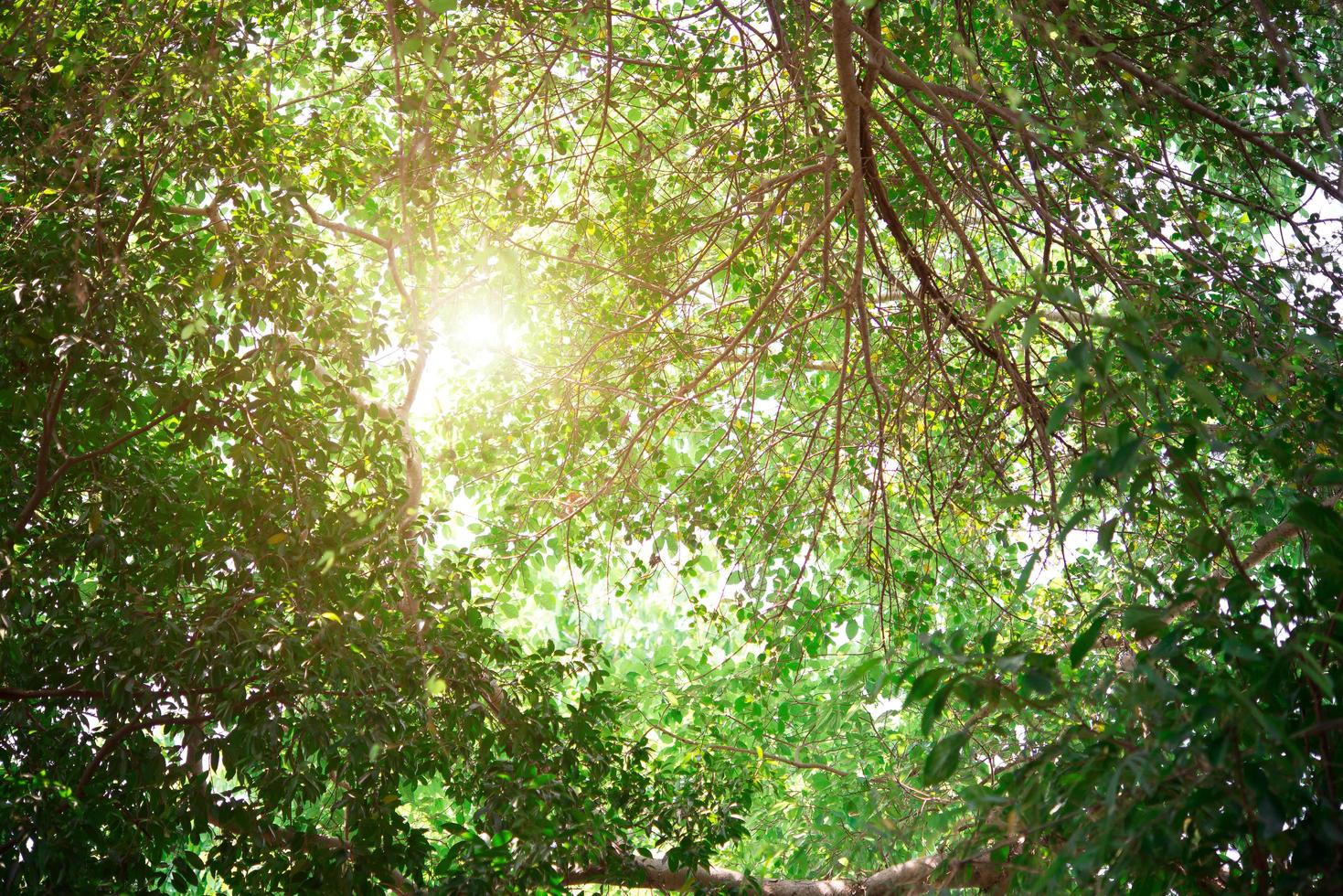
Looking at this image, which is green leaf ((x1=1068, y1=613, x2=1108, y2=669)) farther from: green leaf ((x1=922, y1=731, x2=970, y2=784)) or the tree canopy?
green leaf ((x1=922, y1=731, x2=970, y2=784))

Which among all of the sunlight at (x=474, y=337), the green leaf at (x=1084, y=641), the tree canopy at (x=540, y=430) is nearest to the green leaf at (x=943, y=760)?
the tree canopy at (x=540, y=430)

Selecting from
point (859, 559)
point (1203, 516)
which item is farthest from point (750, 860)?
point (1203, 516)

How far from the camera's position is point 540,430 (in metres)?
4.55

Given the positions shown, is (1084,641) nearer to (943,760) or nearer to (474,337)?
(943,760)

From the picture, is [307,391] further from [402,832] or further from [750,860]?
[750,860]

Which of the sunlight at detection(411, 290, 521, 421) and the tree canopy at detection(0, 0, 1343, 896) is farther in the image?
the sunlight at detection(411, 290, 521, 421)

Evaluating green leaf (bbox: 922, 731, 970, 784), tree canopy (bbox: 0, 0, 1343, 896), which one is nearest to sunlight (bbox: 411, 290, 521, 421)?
tree canopy (bbox: 0, 0, 1343, 896)

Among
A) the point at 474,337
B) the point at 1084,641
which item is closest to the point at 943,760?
the point at 1084,641

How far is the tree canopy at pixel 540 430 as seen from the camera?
1.65 m

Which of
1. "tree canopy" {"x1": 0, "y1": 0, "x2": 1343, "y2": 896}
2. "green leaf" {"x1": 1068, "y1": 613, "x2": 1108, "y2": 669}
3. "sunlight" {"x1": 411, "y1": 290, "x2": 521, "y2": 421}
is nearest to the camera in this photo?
"green leaf" {"x1": 1068, "y1": 613, "x2": 1108, "y2": 669}

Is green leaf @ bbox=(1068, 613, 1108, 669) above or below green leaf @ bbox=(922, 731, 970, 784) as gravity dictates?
above

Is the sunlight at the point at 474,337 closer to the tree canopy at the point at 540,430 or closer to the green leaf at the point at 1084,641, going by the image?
the tree canopy at the point at 540,430

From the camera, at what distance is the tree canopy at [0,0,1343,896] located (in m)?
1.65

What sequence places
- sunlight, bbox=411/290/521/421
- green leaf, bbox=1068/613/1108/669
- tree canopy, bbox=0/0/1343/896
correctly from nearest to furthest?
1. green leaf, bbox=1068/613/1108/669
2. tree canopy, bbox=0/0/1343/896
3. sunlight, bbox=411/290/521/421
